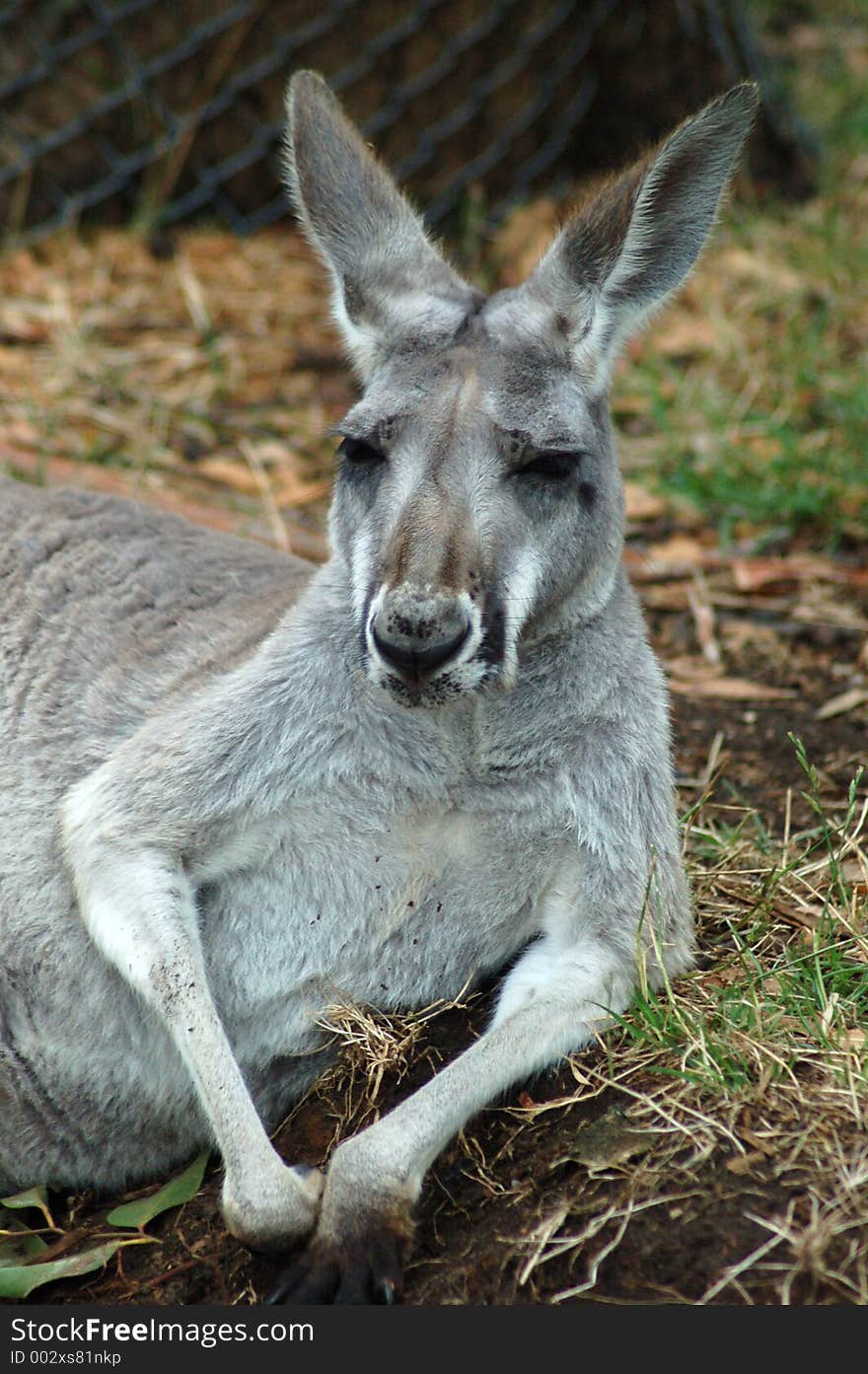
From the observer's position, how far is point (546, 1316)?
2.42 meters

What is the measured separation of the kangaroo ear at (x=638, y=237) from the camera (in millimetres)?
3133

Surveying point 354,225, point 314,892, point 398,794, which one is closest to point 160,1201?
point 314,892

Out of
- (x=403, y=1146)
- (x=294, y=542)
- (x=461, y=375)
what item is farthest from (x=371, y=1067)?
(x=294, y=542)

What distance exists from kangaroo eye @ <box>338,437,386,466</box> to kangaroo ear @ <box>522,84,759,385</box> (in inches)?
18.8

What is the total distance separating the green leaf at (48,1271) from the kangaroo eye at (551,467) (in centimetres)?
167

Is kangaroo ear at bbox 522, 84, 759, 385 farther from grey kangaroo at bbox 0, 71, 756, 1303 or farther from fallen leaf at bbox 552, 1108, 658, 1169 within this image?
fallen leaf at bbox 552, 1108, 658, 1169

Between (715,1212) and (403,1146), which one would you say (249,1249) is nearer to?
(403,1146)

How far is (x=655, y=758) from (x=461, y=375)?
34.2 inches

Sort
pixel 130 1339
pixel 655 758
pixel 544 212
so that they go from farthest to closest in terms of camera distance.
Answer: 1. pixel 544 212
2. pixel 655 758
3. pixel 130 1339

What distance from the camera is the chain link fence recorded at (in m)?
6.99

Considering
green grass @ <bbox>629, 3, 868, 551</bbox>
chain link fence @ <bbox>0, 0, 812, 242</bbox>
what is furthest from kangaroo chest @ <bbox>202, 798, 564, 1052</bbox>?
chain link fence @ <bbox>0, 0, 812, 242</bbox>

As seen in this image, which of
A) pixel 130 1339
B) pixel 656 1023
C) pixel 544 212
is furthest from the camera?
pixel 544 212

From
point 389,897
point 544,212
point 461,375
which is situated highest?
point 544,212

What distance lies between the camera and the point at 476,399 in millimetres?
3008
